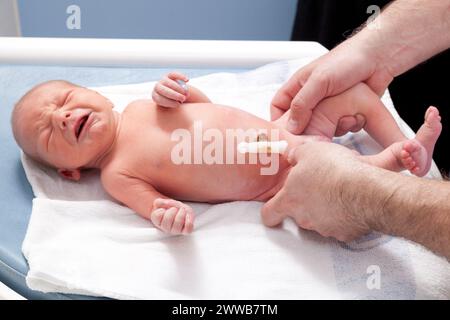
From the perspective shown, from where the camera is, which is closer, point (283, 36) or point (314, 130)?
point (314, 130)

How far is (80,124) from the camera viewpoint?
3.68 feet

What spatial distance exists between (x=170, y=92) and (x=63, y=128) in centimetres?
22

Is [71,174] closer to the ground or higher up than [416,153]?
closer to the ground

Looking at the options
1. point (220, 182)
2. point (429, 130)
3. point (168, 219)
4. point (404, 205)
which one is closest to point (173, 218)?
point (168, 219)

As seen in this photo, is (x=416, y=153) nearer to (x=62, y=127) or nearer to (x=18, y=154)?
(x=62, y=127)

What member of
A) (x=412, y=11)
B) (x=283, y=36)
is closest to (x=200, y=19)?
(x=283, y=36)

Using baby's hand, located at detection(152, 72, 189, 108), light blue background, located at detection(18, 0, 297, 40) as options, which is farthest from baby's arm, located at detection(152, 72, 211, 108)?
light blue background, located at detection(18, 0, 297, 40)

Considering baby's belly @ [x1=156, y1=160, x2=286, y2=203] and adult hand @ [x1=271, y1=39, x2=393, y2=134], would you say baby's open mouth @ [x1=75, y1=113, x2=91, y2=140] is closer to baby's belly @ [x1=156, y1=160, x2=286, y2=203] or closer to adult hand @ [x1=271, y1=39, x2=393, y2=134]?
baby's belly @ [x1=156, y1=160, x2=286, y2=203]

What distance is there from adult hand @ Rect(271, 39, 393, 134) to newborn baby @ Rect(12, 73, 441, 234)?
0.9 inches

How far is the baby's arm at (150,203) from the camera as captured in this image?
0.97m

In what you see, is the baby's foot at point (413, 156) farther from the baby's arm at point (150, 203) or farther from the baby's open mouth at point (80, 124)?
the baby's open mouth at point (80, 124)

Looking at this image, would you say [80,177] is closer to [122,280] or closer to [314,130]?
[122,280]

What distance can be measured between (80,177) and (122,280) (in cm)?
32

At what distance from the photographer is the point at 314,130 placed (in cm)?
118
